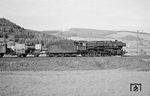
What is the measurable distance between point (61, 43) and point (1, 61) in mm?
12702

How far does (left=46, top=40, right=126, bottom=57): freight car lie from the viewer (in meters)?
37.4

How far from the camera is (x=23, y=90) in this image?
1433cm

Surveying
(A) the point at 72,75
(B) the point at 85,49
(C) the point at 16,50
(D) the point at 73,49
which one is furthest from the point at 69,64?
(C) the point at 16,50

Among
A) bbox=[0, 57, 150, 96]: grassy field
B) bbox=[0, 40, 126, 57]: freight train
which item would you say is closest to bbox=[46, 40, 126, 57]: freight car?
bbox=[0, 40, 126, 57]: freight train

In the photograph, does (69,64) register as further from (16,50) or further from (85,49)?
(16,50)

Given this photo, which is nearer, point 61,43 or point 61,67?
point 61,67

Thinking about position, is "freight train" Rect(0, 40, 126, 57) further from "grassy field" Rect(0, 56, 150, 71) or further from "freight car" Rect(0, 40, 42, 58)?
"grassy field" Rect(0, 56, 150, 71)

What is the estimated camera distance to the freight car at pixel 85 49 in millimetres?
37412

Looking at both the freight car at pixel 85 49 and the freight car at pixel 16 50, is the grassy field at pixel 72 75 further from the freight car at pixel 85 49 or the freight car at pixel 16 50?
the freight car at pixel 85 49

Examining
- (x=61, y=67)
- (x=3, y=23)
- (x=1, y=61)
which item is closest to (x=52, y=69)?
(x=61, y=67)

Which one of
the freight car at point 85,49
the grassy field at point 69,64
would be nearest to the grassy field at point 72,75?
the grassy field at point 69,64

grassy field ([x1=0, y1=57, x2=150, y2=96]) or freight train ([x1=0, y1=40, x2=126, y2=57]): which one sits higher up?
freight train ([x1=0, y1=40, x2=126, y2=57])

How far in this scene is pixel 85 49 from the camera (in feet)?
126

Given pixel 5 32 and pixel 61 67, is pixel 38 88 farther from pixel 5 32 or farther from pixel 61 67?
pixel 5 32
